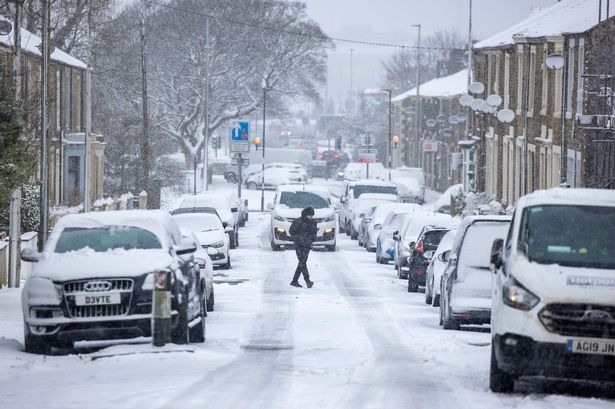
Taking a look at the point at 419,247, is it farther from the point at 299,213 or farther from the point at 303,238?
the point at 299,213

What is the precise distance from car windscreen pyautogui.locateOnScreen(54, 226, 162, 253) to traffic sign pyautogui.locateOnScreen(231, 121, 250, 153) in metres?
45.5

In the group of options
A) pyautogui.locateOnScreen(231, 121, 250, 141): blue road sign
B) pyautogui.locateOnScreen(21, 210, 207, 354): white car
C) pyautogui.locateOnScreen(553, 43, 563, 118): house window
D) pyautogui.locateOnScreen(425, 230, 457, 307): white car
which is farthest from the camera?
pyautogui.locateOnScreen(231, 121, 250, 141): blue road sign

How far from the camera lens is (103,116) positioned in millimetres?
63000

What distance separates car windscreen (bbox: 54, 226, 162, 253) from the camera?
15.1 m

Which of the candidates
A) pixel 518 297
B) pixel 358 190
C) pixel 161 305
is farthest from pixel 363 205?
pixel 518 297

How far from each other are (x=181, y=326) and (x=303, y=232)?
1203 centimetres

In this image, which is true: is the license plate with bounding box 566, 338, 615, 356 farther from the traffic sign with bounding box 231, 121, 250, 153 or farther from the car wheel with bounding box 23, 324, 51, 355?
the traffic sign with bounding box 231, 121, 250, 153

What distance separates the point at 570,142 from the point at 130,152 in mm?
28638

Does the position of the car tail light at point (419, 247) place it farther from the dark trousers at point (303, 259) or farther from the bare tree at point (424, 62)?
the bare tree at point (424, 62)

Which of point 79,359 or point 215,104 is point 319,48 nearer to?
point 215,104

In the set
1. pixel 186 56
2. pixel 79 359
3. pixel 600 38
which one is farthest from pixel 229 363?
pixel 186 56

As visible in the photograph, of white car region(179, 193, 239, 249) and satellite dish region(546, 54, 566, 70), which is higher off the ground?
satellite dish region(546, 54, 566, 70)

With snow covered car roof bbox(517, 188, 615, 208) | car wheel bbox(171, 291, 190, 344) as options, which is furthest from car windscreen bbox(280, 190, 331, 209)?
snow covered car roof bbox(517, 188, 615, 208)

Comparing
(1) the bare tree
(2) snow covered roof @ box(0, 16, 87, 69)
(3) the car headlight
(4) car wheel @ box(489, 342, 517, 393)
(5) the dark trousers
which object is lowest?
(5) the dark trousers
